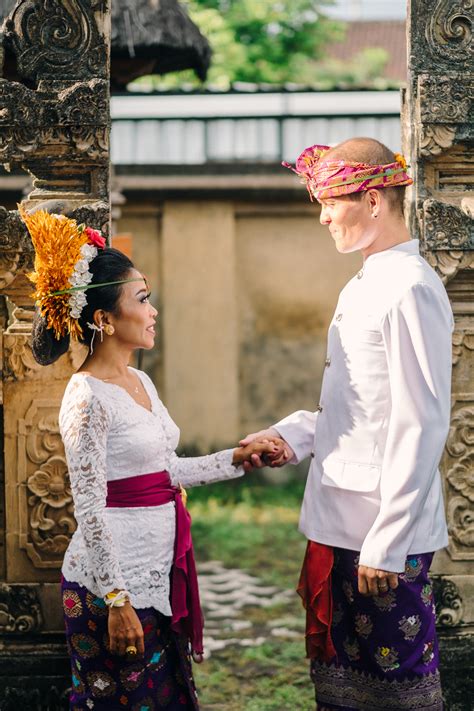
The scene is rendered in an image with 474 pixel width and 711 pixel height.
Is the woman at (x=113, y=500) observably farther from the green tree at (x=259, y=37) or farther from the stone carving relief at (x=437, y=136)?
the green tree at (x=259, y=37)

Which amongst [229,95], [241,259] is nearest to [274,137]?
[229,95]

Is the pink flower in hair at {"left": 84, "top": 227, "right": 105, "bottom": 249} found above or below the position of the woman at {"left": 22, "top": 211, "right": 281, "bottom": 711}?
above

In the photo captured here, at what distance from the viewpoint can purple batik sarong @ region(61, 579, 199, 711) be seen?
2805mm

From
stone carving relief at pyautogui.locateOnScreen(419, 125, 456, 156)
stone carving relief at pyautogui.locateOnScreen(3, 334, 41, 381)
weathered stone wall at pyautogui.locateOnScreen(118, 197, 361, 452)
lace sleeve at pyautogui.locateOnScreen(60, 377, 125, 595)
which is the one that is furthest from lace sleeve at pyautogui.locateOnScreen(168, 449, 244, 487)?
weathered stone wall at pyautogui.locateOnScreen(118, 197, 361, 452)

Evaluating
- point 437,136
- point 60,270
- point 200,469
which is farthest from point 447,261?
point 60,270

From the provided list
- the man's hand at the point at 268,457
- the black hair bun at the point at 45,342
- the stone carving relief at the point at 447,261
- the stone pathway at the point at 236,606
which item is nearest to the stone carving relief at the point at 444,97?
the stone carving relief at the point at 447,261

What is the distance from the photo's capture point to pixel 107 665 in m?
2.82

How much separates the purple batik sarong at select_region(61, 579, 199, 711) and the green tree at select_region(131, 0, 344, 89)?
14559 mm

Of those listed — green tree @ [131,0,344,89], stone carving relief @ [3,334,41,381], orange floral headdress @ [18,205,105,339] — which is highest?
green tree @ [131,0,344,89]

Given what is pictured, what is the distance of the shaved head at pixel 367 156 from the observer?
9.81ft

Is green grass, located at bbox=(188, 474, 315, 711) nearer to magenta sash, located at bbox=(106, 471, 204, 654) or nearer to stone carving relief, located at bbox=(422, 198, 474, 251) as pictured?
magenta sash, located at bbox=(106, 471, 204, 654)

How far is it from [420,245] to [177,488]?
1229 millimetres

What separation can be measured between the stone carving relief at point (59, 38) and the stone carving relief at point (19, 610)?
1813 millimetres

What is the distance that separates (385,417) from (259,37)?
48.8 ft
